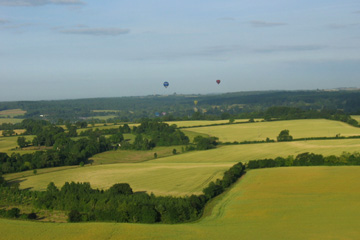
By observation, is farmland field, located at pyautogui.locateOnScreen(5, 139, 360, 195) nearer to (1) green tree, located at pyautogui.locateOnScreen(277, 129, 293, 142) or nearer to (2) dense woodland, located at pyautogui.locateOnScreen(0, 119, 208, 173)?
(2) dense woodland, located at pyautogui.locateOnScreen(0, 119, 208, 173)

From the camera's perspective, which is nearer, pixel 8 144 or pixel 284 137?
pixel 284 137

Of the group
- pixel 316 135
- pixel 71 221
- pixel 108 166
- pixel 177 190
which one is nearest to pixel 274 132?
pixel 316 135

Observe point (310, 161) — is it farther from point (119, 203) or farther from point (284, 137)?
point (119, 203)

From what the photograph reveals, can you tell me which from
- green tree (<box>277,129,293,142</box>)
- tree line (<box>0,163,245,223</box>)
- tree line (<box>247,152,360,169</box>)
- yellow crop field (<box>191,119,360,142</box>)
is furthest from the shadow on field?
green tree (<box>277,129,293,142</box>)

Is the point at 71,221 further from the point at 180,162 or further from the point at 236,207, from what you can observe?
the point at 180,162

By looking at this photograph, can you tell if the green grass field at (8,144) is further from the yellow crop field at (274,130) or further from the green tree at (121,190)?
the green tree at (121,190)

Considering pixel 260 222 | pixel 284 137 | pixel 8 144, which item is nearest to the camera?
pixel 260 222

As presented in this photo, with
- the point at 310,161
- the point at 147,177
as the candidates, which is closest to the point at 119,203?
the point at 147,177
